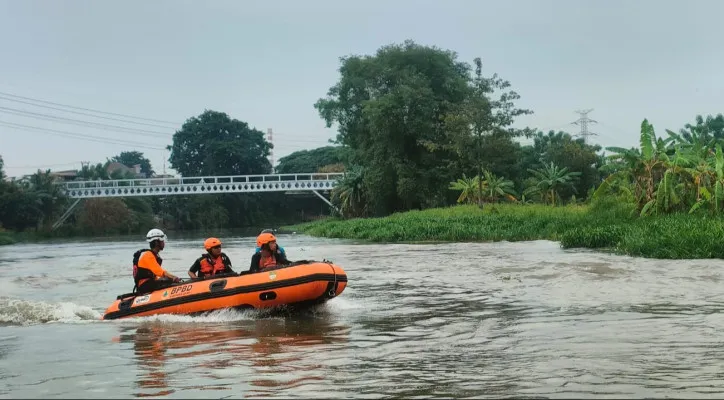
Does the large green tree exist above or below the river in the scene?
above

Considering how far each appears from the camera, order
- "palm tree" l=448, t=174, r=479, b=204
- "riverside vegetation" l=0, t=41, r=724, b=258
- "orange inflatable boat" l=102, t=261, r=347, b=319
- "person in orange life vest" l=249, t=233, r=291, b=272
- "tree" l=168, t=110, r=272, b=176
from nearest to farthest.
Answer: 1. "orange inflatable boat" l=102, t=261, r=347, b=319
2. "person in orange life vest" l=249, t=233, r=291, b=272
3. "riverside vegetation" l=0, t=41, r=724, b=258
4. "palm tree" l=448, t=174, r=479, b=204
5. "tree" l=168, t=110, r=272, b=176

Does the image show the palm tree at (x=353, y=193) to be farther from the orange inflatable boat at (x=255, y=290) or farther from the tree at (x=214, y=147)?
the orange inflatable boat at (x=255, y=290)

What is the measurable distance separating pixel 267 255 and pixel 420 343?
13.5 feet

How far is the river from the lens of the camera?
21.4ft

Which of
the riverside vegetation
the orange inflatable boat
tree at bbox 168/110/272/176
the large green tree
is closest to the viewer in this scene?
the orange inflatable boat

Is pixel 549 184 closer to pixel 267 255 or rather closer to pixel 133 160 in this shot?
pixel 267 255

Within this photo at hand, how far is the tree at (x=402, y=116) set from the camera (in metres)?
48.1

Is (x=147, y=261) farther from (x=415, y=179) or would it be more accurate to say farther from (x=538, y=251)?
(x=415, y=179)

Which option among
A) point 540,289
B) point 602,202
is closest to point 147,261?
point 540,289

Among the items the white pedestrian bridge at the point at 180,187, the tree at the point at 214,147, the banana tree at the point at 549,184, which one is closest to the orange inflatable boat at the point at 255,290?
the banana tree at the point at 549,184

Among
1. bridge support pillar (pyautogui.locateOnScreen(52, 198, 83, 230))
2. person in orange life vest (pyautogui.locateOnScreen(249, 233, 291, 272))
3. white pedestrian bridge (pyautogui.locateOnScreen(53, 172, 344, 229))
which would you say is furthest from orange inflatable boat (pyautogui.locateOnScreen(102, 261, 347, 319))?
bridge support pillar (pyautogui.locateOnScreen(52, 198, 83, 230))

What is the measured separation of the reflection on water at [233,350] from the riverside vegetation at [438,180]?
10.4m

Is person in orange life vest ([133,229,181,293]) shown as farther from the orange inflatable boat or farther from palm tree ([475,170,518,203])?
palm tree ([475,170,518,203])

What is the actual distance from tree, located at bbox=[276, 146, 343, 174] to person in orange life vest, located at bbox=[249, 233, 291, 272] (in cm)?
8871
